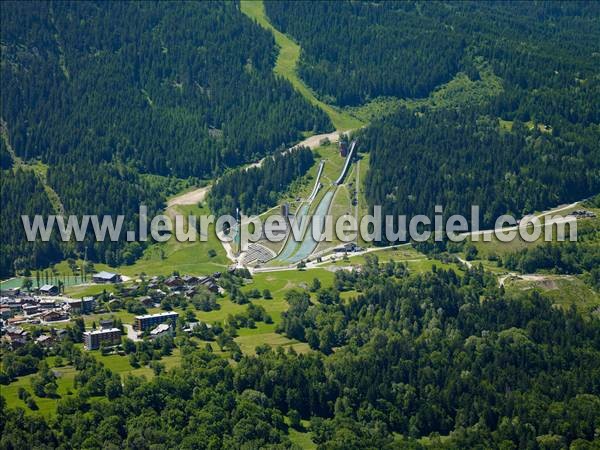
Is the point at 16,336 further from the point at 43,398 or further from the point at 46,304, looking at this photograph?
the point at 43,398

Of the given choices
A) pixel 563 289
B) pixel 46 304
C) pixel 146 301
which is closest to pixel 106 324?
pixel 146 301

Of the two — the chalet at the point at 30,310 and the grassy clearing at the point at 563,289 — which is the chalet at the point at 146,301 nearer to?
the chalet at the point at 30,310

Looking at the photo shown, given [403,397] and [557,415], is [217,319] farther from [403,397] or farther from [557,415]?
[557,415]

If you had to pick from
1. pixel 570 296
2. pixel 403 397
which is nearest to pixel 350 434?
pixel 403 397

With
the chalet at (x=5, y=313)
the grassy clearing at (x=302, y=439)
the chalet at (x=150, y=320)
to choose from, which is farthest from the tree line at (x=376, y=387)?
the chalet at (x=5, y=313)

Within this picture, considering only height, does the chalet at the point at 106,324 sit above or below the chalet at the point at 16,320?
below

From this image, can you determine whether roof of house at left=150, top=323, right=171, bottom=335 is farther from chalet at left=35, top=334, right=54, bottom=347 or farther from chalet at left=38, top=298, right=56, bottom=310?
chalet at left=38, top=298, right=56, bottom=310

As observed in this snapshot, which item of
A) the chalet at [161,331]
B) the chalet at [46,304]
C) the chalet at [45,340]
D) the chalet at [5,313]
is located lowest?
the chalet at [45,340]

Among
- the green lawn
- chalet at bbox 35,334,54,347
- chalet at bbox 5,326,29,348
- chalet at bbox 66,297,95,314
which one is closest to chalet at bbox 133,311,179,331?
chalet at bbox 66,297,95,314

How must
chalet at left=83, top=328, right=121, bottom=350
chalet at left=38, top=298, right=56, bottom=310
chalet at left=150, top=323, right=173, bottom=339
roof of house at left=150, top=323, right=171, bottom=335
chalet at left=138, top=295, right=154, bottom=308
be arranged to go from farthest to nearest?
chalet at left=38, top=298, right=56, bottom=310
chalet at left=138, top=295, right=154, bottom=308
roof of house at left=150, top=323, right=171, bottom=335
chalet at left=150, top=323, right=173, bottom=339
chalet at left=83, top=328, right=121, bottom=350

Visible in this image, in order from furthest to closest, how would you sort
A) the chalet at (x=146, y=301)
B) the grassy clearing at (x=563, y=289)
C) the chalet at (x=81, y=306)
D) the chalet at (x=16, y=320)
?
the chalet at (x=146, y=301) < the chalet at (x=81, y=306) < the chalet at (x=16, y=320) < the grassy clearing at (x=563, y=289)

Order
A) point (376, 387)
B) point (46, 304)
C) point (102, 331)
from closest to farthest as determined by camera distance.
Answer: point (376, 387) → point (102, 331) → point (46, 304)

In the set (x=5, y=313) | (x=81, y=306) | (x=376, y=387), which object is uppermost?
(x=81, y=306)

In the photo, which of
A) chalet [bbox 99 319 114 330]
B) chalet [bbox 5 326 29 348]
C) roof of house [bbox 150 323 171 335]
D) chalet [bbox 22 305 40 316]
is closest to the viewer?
chalet [bbox 5 326 29 348]
